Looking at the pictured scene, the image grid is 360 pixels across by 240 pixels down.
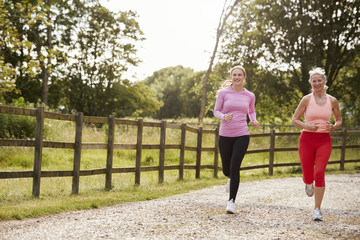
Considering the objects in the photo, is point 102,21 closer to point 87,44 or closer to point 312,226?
point 87,44

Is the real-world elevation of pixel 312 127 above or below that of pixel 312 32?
below

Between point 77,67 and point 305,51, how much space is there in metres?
18.9

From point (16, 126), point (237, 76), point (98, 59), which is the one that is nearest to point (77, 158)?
point (237, 76)

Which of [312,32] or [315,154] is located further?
[312,32]

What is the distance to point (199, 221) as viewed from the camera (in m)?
5.73

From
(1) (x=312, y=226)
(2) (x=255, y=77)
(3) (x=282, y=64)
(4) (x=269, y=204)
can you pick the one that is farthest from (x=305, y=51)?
(1) (x=312, y=226)

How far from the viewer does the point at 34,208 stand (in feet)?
20.5

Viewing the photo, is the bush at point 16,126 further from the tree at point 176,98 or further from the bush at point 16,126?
the tree at point 176,98

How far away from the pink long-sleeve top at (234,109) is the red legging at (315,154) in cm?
85

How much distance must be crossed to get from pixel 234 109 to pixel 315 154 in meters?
1.33

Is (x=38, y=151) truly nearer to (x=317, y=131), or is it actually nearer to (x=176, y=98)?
(x=317, y=131)

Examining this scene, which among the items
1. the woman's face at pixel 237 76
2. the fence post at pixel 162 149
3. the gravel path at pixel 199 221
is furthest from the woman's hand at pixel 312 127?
the fence post at pixel 162 149

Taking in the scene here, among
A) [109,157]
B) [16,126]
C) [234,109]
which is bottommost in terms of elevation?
[109,157]

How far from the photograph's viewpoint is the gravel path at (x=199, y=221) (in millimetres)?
4895
